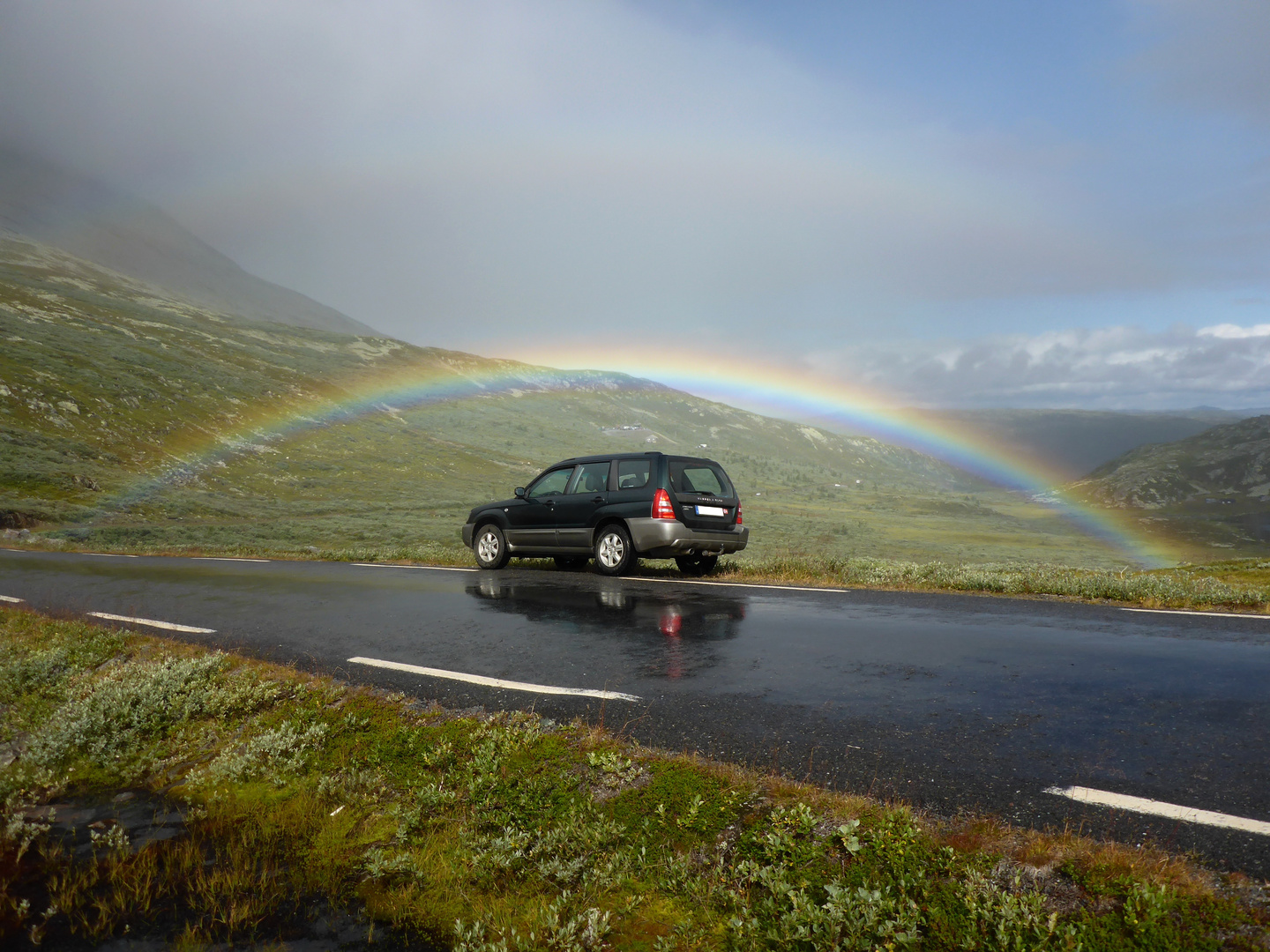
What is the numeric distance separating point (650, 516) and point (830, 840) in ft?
31.9

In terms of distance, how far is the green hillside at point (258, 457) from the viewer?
154 ft

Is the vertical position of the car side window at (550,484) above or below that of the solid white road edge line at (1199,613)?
above

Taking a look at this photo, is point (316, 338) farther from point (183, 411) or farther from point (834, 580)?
point (834, 580)

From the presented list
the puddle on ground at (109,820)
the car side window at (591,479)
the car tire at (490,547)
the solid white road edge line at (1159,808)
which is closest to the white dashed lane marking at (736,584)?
the car side window at (591,479)

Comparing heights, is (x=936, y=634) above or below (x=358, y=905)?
above

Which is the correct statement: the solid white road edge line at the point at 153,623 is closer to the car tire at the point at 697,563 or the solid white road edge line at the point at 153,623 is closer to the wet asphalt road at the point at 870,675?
the wet asphalt road at the point at 870,675

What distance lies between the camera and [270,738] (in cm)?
554

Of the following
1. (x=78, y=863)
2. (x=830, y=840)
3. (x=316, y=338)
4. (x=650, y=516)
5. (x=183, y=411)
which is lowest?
(x=78, y=863)

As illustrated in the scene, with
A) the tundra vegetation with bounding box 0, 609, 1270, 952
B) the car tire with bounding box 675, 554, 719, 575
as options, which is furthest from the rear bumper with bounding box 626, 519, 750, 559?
the tundra vegetation with bounding box 0, 609, 1270, 952

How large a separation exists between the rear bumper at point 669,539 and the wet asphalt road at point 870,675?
39.8 inches

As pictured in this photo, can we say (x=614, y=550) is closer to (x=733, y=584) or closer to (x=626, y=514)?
(x=626, y=514)

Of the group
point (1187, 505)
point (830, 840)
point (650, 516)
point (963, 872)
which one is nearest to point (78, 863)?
point (830, 840)

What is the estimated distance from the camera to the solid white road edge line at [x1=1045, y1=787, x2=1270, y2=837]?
358 cm

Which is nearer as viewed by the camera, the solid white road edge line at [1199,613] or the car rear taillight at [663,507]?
the solid white road edge line at [1199,613]
